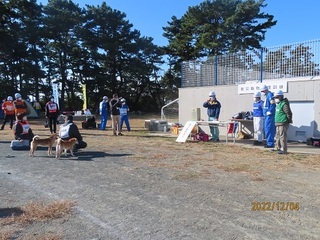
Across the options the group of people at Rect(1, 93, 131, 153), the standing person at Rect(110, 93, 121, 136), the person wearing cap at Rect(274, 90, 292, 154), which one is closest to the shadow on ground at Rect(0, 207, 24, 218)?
the group of people at Rect(1, 93, 131, 153)

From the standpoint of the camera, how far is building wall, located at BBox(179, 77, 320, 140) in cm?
1154

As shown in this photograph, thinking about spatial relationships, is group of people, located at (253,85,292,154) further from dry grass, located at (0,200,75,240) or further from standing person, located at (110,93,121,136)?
dry grass, located at (0,200,75,240)

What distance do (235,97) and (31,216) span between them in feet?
36.7

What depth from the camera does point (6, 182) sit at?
6.05 meters

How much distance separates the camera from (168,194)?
5281mm

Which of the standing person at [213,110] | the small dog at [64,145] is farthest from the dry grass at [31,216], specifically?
the standing person at [213,110]

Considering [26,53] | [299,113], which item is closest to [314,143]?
[299,113]

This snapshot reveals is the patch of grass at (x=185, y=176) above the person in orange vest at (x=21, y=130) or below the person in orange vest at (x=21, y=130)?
below

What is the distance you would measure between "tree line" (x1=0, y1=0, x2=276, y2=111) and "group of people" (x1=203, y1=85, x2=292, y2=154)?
86.0ft

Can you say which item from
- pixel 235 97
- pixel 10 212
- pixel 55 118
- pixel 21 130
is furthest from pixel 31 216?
pixel 235 97

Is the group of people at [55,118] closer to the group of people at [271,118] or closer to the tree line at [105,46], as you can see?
the group of people at [271,118]

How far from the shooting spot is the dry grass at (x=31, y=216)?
3.65 m

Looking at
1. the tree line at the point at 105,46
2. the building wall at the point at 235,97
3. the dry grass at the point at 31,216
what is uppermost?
the tree line at the point at 105,46

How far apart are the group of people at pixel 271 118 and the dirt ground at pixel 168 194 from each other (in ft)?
2.36
